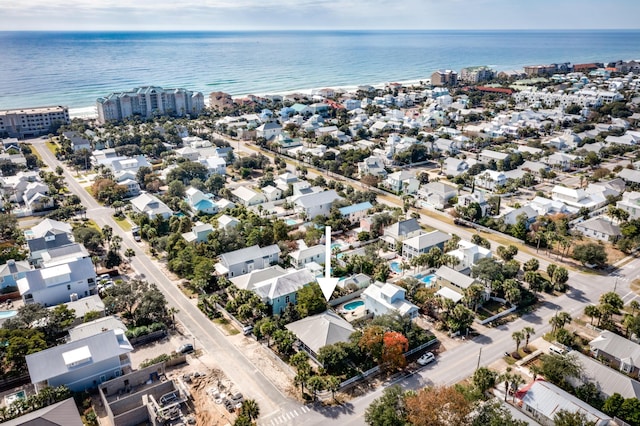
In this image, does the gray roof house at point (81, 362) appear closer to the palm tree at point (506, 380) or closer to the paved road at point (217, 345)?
the paved road at point (217, 345)

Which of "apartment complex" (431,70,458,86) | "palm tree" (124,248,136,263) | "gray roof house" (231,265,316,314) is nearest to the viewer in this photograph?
"gray roof house" (231,265,316,314)

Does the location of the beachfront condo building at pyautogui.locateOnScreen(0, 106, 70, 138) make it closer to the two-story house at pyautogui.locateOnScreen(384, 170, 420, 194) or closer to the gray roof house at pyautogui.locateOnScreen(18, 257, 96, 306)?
the gray roof house at pyautogui.locateOnScreen(18, 257, 96, 306)

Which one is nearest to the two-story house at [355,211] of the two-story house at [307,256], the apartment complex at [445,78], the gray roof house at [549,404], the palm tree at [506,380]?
the two-story house at [307,256]

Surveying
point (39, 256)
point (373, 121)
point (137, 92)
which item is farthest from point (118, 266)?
point (137, 92)

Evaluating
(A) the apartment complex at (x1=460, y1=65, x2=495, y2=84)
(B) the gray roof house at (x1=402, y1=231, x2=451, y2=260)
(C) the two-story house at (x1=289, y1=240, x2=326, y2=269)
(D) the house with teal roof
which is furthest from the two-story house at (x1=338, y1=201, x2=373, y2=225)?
(A) the apartment complex at (x1=460, y1=65, x2=495, y2=84)

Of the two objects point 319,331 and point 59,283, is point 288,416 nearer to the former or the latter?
point 319,331

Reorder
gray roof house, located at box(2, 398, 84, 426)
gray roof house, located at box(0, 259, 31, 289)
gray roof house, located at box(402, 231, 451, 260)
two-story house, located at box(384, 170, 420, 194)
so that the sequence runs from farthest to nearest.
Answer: two-story house, located at box(384, 170, 420, 194) < gray roof house, located at box(402, 231, 451, 260) < gray roof house, located at box(0, 259, 31, 289) < gray roof house, located at box(2, 398, 84, 426)

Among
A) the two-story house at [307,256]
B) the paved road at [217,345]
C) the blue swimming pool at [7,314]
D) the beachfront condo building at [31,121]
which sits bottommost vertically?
the paved road at [217,345]
